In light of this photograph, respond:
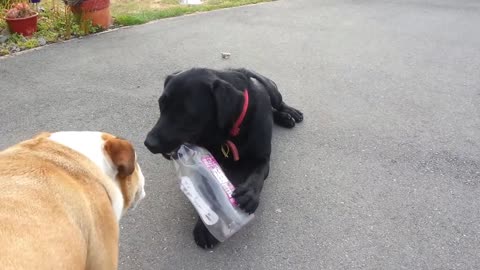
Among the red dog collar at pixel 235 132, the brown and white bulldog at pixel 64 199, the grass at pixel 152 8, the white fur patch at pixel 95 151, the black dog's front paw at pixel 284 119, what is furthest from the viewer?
the grass at pixel 152 8

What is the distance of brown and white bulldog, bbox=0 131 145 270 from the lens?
1573mm

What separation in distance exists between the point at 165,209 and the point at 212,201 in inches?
18.2

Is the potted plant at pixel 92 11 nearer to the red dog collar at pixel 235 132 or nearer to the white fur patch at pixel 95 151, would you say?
the red dog collar at pixel 235 132

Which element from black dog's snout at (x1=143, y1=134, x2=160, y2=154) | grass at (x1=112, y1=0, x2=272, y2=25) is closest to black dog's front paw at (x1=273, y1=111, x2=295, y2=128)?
black dog's snout at (x1=143, y1=134, x2=160, y2=154)

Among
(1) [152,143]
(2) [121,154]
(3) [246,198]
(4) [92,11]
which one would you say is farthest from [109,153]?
(4) [92,11]

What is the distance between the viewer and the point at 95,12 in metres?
6.52

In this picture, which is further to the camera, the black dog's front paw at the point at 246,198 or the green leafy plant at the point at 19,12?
the green leafy plant at the point at 19,12

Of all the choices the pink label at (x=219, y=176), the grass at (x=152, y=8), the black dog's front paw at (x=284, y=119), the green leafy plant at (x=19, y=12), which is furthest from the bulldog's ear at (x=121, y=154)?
the grass at (x=152, y=8)

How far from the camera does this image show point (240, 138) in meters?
3.01

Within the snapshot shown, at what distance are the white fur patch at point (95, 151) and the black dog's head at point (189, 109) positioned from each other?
648mm

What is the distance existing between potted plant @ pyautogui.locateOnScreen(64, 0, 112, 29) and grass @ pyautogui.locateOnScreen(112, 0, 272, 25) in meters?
0.40

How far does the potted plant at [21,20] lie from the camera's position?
600cm

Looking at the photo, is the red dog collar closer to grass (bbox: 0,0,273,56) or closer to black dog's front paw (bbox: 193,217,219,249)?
black dog's front paw (bbox: 193,217,219,249)

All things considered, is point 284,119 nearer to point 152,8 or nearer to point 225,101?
point 225,101
